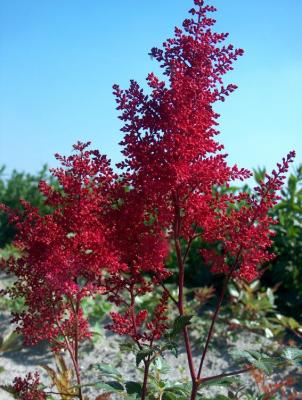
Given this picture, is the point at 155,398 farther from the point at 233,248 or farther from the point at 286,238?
the point at 286,238

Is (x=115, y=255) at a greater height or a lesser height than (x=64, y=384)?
greater

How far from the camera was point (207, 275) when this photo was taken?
640cm

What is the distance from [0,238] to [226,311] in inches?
162

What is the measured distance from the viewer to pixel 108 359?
4.70m

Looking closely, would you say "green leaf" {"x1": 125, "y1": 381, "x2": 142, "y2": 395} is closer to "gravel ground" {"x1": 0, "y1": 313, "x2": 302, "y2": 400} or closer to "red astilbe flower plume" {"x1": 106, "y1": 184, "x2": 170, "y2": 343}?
"red astilbe flower plume" {"x1": 106, "y1": 184, "x2": 170, "y2": 343}

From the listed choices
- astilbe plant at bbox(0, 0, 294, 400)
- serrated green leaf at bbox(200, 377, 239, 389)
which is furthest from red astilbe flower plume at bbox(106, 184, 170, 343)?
serrated green leaf at bbox(200, 377, 239, 389)

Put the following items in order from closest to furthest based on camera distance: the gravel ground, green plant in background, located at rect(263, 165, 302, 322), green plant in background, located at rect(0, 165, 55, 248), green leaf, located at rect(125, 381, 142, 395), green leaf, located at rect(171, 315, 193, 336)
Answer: green leaf, located at rect(171, 315, 193, 336), green leaf, located at rect(125, 381, 142, 395), the gravel ground, green plant in background, located at rect(263, 165, 302, 322), green plant in background, located at rect(0, 165, 55, 248)

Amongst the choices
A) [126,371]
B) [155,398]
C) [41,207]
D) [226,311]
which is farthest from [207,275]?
[155,398]

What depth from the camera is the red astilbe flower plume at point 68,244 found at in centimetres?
245

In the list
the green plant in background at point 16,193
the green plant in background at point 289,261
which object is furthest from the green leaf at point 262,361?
the green plant in background at point 16,193

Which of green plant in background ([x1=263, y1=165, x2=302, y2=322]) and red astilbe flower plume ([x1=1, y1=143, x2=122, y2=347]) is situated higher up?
green plant in background ([x1=263, y1=165, x2=302, y2=322])

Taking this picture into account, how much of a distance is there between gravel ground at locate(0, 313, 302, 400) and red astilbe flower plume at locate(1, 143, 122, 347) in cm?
188

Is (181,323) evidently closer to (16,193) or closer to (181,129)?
(181,129)

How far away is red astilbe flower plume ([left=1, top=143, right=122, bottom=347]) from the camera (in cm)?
245
